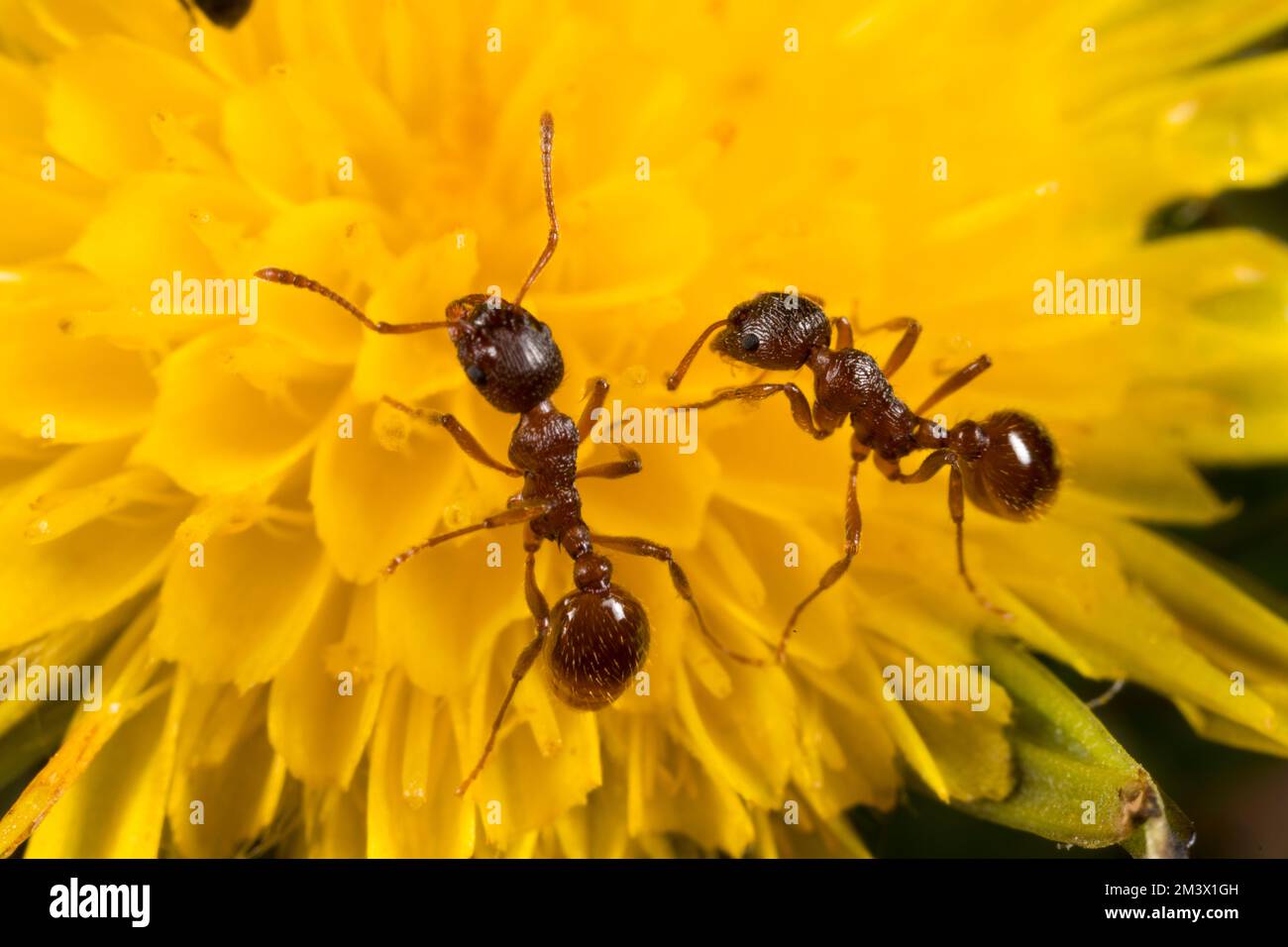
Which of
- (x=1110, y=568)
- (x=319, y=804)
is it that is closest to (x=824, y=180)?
(x=1110, y=568)

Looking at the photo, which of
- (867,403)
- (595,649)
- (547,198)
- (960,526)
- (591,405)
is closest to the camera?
(595,649)

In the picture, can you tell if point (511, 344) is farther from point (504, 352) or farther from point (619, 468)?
point (619, 468)

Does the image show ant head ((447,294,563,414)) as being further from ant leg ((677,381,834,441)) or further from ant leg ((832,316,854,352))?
ant leg ((832,316,854,352))

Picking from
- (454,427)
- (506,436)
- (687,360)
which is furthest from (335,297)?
(687,360)

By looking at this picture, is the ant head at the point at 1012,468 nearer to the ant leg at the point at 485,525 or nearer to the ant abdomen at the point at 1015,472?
the ant abdomen at the point at 1015,472

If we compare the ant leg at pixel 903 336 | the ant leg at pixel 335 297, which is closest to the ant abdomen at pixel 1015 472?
the ant leg at pixel 903 336

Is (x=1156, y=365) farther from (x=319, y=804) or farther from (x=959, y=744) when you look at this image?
(x=319, y=804)
